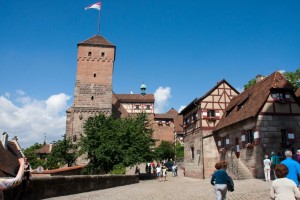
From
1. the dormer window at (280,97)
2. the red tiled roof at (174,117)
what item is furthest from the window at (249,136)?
the red tiled roof at (174,117)

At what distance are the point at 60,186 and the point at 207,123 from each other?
18369 millimetres

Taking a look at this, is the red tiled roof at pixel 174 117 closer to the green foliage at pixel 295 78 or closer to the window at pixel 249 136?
the green foliage at pixel 295 78

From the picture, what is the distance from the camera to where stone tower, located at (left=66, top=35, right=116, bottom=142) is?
4366cm

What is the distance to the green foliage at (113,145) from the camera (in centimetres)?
2673

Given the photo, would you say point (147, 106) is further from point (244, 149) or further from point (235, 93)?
point (244, 149)

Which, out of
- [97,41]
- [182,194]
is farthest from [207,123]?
[97,41]

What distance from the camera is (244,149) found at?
19141 mm

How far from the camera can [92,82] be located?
45.7 meters

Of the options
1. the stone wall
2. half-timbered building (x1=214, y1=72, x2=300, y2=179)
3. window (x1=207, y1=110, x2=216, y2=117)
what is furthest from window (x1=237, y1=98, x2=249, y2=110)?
the stone wall

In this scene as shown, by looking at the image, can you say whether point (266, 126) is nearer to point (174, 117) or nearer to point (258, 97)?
point (258, 97)

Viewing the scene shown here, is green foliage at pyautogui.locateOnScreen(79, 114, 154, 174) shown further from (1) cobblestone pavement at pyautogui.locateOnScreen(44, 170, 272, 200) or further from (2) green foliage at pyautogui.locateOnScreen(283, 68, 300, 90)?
(2) green foliage at pyautogui.locateOnScreen(283, 68, 300, 90)

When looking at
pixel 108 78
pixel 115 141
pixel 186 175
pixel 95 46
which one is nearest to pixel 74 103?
pixel 108 78

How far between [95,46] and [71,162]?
19521mm

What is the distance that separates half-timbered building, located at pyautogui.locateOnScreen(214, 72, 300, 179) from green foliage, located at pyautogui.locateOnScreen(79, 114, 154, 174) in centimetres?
1033
